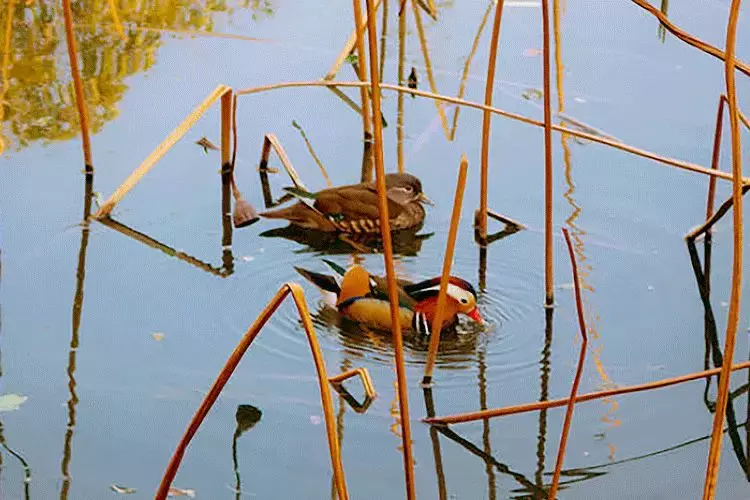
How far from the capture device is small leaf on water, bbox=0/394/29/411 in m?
3.04

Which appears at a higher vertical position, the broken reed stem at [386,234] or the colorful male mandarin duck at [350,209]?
the broken reed stem at [386,234]

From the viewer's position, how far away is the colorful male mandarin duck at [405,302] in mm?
3527

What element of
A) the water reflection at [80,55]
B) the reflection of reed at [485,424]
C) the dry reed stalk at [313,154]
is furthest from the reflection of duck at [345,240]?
the water reflection at [80,55]

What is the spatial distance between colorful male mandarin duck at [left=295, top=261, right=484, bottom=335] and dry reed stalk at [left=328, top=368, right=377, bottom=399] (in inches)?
15.4

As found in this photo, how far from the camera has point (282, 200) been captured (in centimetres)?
439

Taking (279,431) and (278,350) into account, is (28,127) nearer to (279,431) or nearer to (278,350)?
(278,350)

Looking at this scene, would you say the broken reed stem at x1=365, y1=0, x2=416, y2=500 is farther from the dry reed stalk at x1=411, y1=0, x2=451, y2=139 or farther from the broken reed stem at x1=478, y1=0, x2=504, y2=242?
the dry reed stalk at x1=411, y1=0, x2=451, y2=139

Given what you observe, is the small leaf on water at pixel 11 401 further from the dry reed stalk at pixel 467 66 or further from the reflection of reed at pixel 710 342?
the dry reed stalk at pixel 467 66

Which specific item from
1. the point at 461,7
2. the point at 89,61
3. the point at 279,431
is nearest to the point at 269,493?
the point at 279,431

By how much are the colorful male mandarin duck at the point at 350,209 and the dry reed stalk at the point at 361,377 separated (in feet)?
3.47

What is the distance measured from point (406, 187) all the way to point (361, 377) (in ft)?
3.92

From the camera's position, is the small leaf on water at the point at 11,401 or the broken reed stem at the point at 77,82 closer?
the small leaf on water at the point at 11,401

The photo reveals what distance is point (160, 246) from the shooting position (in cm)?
396

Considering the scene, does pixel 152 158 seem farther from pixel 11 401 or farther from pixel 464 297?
pixel 11 401
